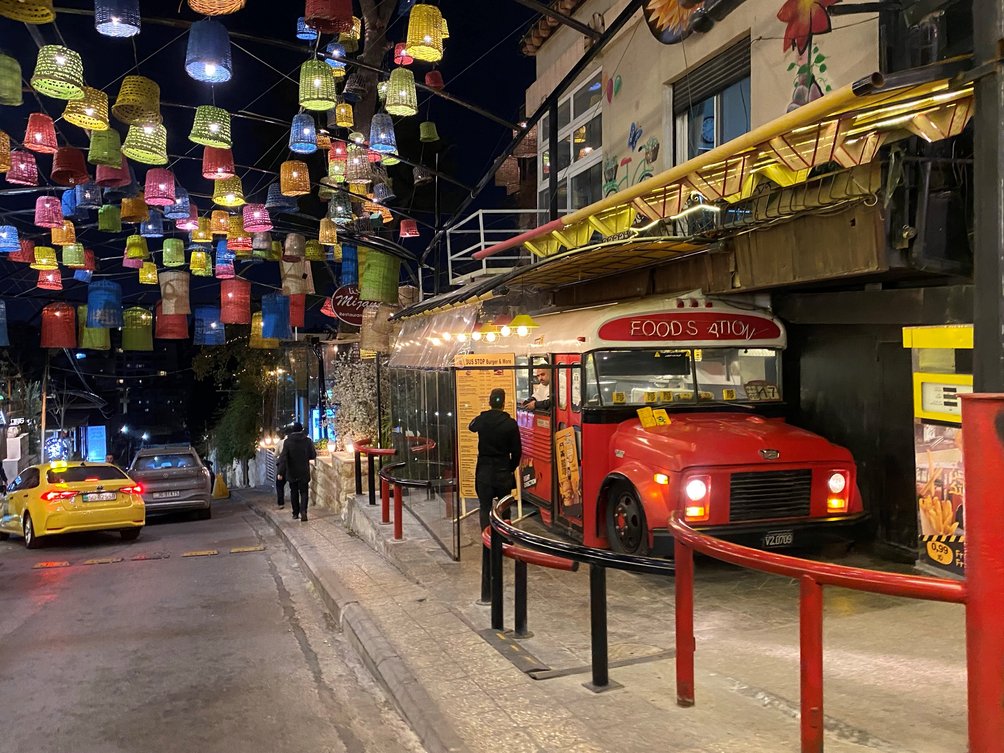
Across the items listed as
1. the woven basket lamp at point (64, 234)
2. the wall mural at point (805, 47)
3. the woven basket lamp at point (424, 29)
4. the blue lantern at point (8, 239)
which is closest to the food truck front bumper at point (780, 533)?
the wall mural at point (805, 47)

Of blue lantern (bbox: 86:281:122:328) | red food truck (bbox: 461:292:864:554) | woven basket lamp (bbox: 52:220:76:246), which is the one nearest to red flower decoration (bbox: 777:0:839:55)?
red food truck (bbox: 461:292:864:554)

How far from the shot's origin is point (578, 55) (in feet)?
41.3

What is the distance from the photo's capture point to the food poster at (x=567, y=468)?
28.1 ft

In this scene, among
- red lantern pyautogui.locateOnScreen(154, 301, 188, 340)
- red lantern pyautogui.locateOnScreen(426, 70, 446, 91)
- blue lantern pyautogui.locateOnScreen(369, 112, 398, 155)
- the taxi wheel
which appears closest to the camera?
blue lantern pyautogui.locateOnScreen(369, 112, 398, 155)

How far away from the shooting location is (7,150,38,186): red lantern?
11641mm

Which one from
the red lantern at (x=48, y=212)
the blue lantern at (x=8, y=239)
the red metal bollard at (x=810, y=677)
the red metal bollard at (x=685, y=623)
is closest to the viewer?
the red metal bollard at (x=810, y=677)

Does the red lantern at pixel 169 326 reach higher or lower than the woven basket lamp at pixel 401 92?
lower

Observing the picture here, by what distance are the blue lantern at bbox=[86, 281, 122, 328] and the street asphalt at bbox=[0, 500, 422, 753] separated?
8.37 m

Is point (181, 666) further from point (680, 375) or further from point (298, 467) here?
point (298, 467)

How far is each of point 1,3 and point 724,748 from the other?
332 inches

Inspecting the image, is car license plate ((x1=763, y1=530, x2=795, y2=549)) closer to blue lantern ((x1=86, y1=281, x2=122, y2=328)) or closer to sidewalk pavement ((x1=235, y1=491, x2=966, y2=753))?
sidewalk pavement ((x1=235, y1=491, x2=966, y2=753))

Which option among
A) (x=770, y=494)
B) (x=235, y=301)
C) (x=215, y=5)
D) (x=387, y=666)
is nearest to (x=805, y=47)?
(x=770, y=494)

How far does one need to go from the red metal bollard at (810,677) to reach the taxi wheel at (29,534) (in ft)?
45.1

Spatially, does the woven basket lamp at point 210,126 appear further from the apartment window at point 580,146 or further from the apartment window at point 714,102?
the apartment window at point 714,102
